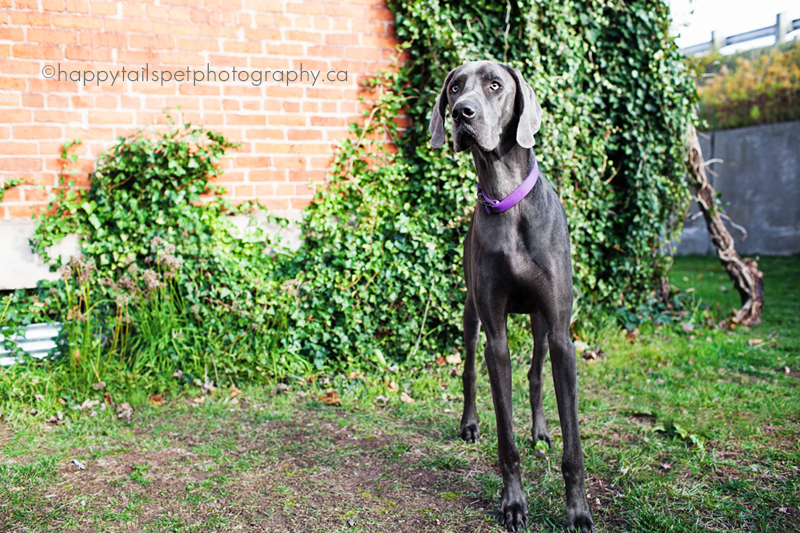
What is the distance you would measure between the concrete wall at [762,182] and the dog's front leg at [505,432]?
26.3 ft

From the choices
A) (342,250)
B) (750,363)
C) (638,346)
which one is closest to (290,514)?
(342,250)

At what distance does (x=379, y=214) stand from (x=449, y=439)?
1.81 m

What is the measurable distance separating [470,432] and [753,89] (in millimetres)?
9248

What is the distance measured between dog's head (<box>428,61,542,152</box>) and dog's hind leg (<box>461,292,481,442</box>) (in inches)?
39.6

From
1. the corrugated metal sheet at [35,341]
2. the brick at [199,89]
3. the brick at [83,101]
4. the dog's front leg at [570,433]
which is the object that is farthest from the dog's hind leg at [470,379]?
the brick at [83,101]

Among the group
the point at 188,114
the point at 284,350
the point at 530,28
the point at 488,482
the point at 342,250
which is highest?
the point at 530,28

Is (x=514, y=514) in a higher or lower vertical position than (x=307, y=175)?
lower

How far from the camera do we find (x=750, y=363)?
4.07 metres

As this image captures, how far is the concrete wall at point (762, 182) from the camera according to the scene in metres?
8.65

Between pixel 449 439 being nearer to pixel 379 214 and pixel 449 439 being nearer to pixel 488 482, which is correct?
pixel 488 482

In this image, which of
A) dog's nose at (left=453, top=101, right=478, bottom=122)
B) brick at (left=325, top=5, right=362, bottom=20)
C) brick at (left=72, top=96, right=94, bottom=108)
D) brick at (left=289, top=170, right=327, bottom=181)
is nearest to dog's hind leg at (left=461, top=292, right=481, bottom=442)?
dog's nose at (left=453, top=101, right=478, bottom=122)

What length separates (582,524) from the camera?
209cm

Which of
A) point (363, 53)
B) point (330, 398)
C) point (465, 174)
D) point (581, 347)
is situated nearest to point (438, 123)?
point (465, 174)

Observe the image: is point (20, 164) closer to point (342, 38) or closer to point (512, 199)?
point (342, 38)
